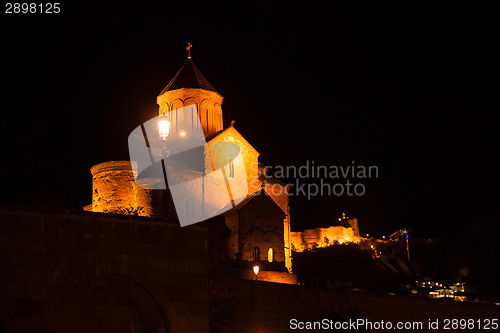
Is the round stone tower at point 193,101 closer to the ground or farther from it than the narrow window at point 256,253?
farther from it

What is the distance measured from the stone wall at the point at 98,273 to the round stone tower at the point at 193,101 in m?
22.8

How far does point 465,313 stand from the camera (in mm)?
20266

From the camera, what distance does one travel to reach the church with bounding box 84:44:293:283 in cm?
2681

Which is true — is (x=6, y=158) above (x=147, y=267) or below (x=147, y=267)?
above

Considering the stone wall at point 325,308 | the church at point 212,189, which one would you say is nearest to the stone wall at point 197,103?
the church at point 212,189

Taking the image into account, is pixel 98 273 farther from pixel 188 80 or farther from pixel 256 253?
pixel 188 80

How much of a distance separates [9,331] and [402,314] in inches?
501

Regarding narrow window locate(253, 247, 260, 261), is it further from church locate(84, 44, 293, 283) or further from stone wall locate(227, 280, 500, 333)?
stone wall locate(227, 280, 500, 333)

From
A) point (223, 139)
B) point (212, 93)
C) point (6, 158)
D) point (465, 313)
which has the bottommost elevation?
point (465, 313)

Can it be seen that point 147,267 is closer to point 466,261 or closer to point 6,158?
point 6,158

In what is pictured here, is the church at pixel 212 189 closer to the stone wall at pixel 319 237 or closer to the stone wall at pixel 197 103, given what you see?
the stone wall at pixel 197 103

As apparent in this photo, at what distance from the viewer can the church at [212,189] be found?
88.0 ft

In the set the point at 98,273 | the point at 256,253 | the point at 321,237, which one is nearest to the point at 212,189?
the point at 256,253

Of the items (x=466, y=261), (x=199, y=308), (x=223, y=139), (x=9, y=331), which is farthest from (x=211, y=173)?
(x=9, y=331)
